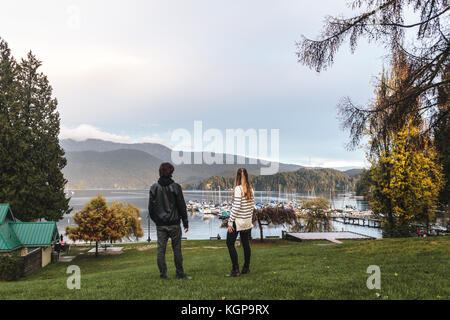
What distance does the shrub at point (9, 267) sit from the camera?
18.3 m

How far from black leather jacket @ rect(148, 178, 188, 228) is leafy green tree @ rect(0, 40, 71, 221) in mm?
30964

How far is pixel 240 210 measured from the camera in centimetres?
683

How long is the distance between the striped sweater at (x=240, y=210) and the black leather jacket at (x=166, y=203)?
108 cm

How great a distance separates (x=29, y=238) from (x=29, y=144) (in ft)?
42.1

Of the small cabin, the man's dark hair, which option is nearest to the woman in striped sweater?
the man's dark hair

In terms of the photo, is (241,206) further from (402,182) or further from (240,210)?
(402,182)

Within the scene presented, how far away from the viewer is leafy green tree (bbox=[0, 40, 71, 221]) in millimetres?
31469

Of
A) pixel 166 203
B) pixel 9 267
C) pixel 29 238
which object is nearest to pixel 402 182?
pixel 166 203

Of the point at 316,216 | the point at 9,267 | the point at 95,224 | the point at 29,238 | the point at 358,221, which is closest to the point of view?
the point at 9,267

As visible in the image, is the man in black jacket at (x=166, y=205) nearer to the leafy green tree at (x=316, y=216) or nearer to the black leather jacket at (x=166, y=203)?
the black leather jacket at (x=166, y=203)

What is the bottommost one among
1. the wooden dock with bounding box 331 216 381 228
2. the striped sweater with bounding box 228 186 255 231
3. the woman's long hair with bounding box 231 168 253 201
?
the wooden dock with bounding box 331 216 381 228

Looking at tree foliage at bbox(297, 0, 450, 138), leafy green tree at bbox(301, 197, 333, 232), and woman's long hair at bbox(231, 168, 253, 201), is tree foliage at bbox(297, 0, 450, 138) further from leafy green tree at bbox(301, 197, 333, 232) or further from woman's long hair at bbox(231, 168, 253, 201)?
leafy green tree at bbox(301, 197, 333, 232)

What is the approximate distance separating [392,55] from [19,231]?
27801mm

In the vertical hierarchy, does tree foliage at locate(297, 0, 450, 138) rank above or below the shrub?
above
